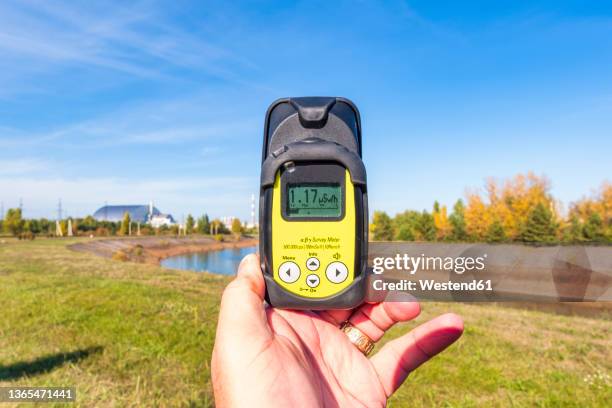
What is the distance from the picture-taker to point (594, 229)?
32.8 meters

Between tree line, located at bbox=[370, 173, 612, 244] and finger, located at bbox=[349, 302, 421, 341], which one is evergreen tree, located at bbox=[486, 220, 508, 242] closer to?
tree line, located at bbox=[370, 173, 612, 244]

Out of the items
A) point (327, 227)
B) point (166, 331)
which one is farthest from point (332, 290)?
point (166, 331)

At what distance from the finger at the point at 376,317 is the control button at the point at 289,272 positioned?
20.7 inches

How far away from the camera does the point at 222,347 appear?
1.79 meters

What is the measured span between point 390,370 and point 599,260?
1.23 metres

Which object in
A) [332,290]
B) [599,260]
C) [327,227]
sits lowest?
[332,290]

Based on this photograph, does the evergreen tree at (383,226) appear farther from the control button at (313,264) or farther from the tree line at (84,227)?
the tree line at (84,227)

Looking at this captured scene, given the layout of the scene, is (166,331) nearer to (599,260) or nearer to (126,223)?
(599,260)

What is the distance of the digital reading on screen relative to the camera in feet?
Result: 6.84

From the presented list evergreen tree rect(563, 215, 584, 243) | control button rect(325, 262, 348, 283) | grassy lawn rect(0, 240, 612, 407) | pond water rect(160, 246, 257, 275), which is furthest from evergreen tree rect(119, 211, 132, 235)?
control button rect(325, 262, 348, 283)

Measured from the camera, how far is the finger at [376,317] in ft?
7.18

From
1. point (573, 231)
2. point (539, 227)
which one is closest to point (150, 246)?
point (539, 227)

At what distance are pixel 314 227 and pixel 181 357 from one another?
4519mm

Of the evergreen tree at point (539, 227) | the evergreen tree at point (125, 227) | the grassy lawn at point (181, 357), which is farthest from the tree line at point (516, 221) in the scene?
the evergreen tree at point (125, 227)
